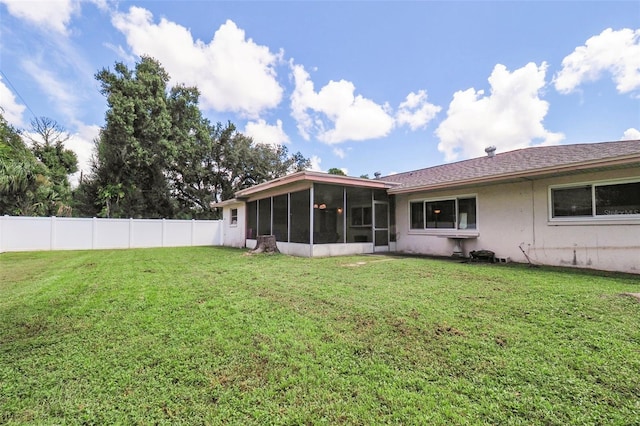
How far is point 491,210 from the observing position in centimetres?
876

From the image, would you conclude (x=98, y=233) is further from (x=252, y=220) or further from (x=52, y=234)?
(x=252, y=220)

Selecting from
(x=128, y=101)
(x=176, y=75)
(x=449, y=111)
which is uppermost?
(x=176, y=75)

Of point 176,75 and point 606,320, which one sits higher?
point 176,75

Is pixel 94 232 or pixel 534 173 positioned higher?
pixel 534 173

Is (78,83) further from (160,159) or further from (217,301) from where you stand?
(217,301)

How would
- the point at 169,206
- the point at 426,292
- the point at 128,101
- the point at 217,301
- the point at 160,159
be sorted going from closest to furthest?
the point at 217,301 → the point at 426,292 → the point at 128,101 → the point at 160,159 → the point at 169,206

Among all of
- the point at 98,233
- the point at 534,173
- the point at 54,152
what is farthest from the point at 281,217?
the point at 54,152

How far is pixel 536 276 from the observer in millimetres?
5914

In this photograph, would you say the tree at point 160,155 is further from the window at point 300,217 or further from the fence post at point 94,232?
the window at point 300,217

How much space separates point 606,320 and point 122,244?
18359 mm

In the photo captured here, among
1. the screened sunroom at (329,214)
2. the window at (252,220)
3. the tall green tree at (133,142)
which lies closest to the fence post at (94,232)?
the tall green tree at (133,142)

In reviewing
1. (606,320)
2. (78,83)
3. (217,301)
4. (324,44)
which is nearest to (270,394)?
(217,301)

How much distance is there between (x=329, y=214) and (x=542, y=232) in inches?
241

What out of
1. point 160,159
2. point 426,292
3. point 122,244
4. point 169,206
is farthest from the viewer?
point 169,206
